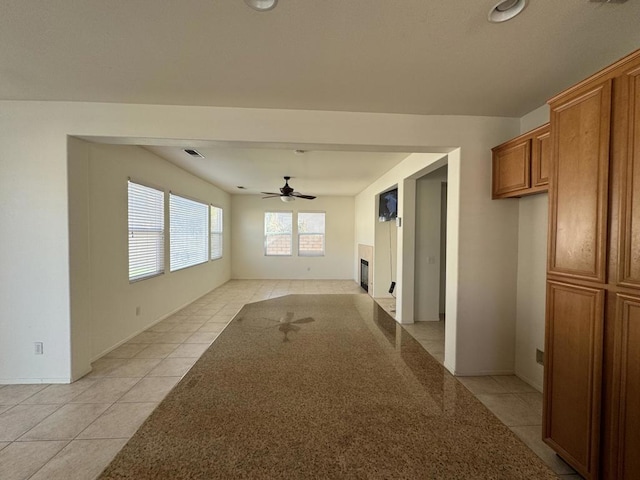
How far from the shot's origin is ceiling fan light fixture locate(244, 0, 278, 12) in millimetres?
1421

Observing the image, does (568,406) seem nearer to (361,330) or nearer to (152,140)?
(361,330)

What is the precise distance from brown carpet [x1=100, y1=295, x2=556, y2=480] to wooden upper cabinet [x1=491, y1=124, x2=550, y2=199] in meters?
1.71

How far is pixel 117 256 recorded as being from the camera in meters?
3.55

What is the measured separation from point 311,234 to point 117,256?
584 centimetres

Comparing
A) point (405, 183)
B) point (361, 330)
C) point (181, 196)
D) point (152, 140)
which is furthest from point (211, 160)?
point (361, 330)

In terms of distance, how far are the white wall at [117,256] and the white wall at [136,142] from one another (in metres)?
0.45

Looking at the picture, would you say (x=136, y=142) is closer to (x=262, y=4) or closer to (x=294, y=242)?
(x=262, y=4)

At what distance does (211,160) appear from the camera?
4.59 meters

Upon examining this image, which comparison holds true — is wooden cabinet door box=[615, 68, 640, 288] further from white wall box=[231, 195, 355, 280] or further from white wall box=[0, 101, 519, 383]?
white wall box=[231, 195, 355, 280]

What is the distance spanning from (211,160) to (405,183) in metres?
3.16

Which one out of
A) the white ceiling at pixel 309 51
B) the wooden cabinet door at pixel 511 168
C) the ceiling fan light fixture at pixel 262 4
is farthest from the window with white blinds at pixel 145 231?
the wooden cabinet door at pixel 511 168

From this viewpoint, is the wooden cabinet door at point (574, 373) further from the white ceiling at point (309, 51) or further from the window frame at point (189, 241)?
the window frame at point (189, 241)

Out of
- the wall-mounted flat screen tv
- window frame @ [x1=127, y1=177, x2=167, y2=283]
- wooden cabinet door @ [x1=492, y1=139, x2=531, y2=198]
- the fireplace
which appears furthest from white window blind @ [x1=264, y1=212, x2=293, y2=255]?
wooden cabinet door @ [x1=492, y1=139, x2=531, y2=198]

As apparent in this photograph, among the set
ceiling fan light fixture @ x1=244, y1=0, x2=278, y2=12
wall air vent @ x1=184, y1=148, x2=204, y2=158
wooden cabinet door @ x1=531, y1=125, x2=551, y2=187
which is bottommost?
wooden cabinet door @ x1=531, y1=125, x2=551, y2=187
